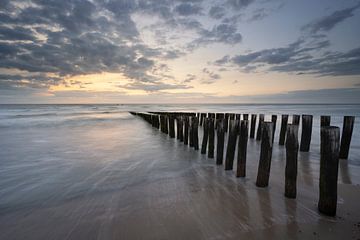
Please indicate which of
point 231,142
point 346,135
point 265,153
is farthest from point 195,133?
point 346,135

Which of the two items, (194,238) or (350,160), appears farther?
(350,160)

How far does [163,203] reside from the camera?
3.94m

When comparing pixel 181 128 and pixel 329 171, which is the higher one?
pixel 329 171

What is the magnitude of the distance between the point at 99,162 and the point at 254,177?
191 inches

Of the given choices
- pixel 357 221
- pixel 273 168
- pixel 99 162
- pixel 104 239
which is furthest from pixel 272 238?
pixel 99 162

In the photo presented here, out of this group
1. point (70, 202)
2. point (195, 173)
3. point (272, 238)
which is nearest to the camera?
point (272, 238)

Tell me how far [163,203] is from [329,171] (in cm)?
286

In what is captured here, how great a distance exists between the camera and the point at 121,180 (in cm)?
523

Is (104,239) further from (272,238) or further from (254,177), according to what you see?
(254,177)

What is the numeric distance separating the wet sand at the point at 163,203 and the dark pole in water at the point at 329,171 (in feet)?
0.57

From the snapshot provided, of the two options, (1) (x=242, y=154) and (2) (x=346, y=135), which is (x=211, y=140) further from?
(2) (x=346, y=135)

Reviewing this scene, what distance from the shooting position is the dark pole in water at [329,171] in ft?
10.9

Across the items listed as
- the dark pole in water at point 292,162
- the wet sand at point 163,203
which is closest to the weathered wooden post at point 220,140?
the wet sand at point 163,203

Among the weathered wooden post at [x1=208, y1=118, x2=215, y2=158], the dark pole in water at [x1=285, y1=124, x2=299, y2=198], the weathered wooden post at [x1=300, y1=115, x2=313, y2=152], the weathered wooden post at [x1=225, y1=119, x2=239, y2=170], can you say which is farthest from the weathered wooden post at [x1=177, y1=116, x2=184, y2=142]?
the dark pole in water at [x1=285, y1=124, x2=299, y2=198]
